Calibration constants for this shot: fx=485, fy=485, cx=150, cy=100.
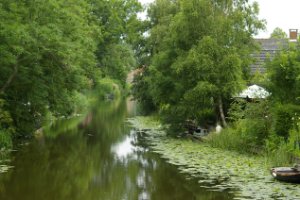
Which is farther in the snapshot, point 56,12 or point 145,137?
point 145,137

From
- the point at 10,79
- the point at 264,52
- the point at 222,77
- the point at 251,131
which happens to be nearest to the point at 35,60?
the point at 10,79

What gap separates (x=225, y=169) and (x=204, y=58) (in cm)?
882

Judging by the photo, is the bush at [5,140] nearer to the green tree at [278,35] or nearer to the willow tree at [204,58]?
the willow tree at [204,58]

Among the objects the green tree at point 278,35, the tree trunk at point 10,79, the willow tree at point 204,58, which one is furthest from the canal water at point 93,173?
the green tree at point 278,35

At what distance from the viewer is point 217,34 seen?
87.5ft

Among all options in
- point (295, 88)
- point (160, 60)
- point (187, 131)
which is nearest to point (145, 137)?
point (187, 131)

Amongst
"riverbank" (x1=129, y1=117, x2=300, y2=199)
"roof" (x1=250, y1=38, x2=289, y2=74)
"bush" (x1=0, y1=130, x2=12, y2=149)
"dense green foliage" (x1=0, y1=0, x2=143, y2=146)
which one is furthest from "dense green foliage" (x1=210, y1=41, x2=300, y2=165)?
"bush" (x1=0, y1=130, x2=12, y2=149)

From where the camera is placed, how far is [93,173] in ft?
61.3

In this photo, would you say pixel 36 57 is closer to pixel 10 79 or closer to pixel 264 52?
pixel 10 79

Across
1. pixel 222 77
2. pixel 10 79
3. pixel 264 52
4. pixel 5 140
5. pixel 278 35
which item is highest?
pixel 278 35

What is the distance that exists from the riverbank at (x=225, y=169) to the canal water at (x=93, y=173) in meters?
0.50

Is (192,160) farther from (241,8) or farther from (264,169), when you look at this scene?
(241,8)

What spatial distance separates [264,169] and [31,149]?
1187cm

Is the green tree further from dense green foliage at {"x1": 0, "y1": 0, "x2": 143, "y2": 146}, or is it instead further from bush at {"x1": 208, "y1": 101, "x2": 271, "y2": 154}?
dense green foliage at {"x1": 0, "y1": 0, "x2": 143, "y2": 146}
